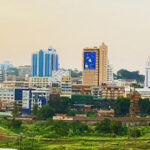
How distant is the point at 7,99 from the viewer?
54.4 meters

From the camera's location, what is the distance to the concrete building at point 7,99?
53219 mm

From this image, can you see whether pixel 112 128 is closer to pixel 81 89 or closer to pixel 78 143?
pixel 78 143

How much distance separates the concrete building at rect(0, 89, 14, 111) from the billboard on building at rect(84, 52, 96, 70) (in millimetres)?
9158

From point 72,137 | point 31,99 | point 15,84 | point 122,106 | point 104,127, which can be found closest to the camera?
point 72,137

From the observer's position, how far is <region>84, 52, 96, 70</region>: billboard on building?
60312 millimetres

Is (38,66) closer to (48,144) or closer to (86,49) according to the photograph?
(86,49)

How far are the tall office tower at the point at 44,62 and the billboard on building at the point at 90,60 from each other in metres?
11.0

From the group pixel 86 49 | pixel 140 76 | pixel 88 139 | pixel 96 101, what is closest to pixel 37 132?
pixel 88 139

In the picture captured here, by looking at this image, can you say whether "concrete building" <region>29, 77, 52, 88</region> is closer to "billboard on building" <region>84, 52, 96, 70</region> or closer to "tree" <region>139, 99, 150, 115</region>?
"billboard on building" <region>84, 52, 96, 70</region>

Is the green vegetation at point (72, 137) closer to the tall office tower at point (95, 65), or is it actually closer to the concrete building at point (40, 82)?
the concrete building at point (40, 82)

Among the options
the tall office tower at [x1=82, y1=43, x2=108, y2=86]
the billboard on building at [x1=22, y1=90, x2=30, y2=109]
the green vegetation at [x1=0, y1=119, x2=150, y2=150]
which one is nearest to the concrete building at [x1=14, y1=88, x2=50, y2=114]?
the billboard on building at [x1=22, y1=90, x2=30, y2=109]

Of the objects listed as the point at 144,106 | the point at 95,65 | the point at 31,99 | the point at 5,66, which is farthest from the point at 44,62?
the point at 5,66

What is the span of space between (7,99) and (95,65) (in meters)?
11.2

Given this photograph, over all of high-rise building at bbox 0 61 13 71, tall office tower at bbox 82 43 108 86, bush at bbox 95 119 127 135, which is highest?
high-rise building at bbox 0 61 13 71
